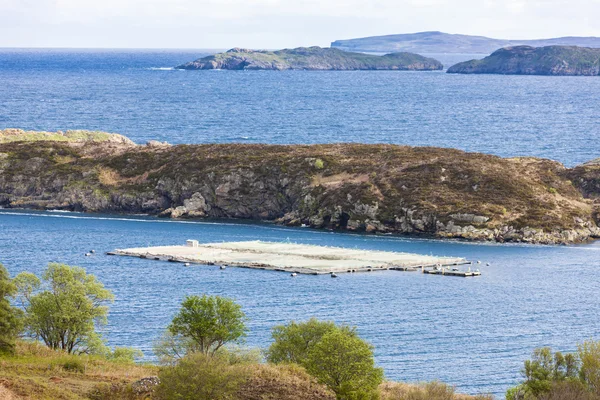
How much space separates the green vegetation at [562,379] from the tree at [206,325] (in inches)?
622

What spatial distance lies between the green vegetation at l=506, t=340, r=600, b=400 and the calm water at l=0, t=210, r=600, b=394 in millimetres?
10675

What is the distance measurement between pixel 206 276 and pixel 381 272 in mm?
16447

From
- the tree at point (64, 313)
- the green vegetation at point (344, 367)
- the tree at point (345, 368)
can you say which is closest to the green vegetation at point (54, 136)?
the tree at point (64, 313)

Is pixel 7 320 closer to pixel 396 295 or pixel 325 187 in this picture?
pixel 396 295

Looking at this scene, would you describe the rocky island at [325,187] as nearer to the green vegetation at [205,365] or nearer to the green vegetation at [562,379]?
the green vegetation at [205,365]

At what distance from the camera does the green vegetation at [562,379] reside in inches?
2012

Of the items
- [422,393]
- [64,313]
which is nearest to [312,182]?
[64,313]

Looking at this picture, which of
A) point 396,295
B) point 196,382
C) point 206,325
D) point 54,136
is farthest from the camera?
point 54,136

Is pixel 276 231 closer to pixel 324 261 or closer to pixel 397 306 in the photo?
pixel 324 261

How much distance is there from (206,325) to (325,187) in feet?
246

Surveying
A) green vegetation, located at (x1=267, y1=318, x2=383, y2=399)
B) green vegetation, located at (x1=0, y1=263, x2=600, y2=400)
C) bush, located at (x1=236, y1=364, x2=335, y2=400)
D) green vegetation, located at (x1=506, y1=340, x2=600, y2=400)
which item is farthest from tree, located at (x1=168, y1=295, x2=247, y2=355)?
green vegetation, located at (x1=506, y1=340, x2=600, y2=400)

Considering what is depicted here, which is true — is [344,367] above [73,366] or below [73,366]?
above

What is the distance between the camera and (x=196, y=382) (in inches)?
1895

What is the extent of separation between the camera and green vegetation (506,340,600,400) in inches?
2012
